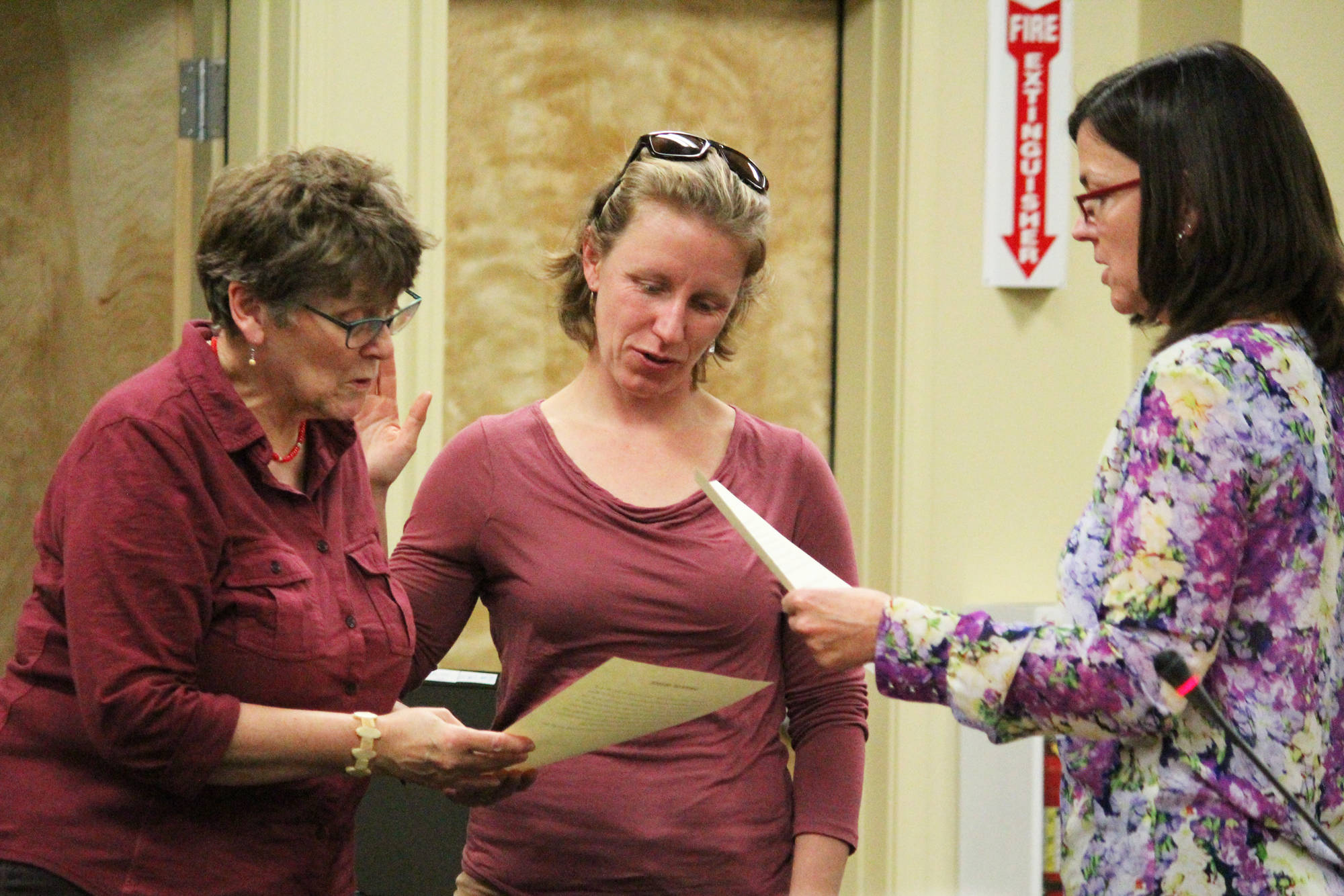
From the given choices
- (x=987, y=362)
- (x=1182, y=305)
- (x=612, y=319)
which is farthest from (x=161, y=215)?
(x=1182, y=305)

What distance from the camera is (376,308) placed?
147cm

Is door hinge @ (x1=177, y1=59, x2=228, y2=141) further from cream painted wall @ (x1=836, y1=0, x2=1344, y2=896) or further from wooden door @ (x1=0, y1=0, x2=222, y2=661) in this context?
cream painted wall @ (x1=836, y1=0, x2=1344, y2=896)

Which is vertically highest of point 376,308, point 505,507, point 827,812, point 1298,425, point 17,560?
point 376,308

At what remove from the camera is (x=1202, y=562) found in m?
1.21

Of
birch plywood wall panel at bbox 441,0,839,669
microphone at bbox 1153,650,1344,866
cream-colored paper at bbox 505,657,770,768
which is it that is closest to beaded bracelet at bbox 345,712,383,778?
cream-colored paper at bbox 505,657,770,768

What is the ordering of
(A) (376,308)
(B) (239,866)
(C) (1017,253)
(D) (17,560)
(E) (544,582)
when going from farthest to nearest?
(C) (1017,253) < (D) (17,560) < (E) (544,582) < (A) (376,308) < (B) (239,866)

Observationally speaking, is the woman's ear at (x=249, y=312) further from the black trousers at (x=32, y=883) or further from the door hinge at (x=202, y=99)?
the door hinge at (x=202, y=99)

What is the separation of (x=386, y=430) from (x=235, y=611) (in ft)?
1.76

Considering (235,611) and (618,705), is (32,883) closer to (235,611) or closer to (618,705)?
(235,611)

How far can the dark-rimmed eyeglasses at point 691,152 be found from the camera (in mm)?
1744

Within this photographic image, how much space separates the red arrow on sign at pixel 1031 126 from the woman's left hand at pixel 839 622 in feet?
6.43

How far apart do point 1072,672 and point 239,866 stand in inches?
31.5

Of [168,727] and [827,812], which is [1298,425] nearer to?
[827,812]

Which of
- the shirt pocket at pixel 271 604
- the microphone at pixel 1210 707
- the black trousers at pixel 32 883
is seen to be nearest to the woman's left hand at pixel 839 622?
the microphone at pixel 1210 707
